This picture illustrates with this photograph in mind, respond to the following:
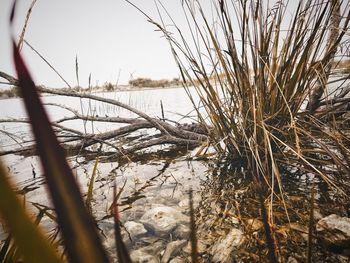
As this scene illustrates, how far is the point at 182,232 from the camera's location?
1.01m

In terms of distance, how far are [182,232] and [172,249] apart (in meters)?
0.11

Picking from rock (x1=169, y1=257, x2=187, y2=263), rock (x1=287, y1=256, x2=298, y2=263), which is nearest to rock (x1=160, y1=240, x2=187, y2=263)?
rock (x1=169, y1=257, x2=187, y2=263)

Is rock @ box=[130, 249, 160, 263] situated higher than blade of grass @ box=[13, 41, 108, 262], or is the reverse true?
blade of grass @ box=[13, 41, 108, 262]

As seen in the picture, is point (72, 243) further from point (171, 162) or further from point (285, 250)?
point (171, 162)

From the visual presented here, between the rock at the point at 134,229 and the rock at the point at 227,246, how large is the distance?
0.32 metres

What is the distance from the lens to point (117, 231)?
23cm

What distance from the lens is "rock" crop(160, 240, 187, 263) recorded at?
0.88 m

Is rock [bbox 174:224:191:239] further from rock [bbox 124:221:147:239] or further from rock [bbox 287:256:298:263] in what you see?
rock [bbox 287:256:298:263]

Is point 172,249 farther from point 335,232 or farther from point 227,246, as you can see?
point 335,232

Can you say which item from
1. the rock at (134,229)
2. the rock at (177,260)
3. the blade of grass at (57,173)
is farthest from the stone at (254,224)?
the blade of grass at (57,173)

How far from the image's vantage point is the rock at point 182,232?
0.99m

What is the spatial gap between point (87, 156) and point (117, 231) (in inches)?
81.7

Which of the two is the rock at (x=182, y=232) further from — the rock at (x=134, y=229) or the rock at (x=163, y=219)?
the rock at (x=134, y=229)

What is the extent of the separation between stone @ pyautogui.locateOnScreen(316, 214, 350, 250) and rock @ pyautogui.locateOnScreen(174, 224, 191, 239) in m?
0.47
